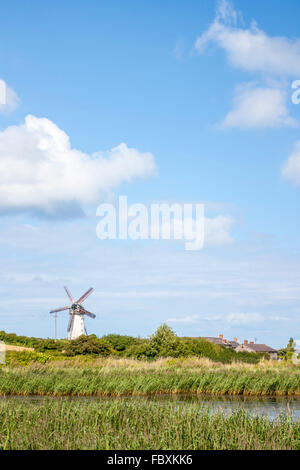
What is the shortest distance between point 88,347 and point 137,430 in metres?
32.7

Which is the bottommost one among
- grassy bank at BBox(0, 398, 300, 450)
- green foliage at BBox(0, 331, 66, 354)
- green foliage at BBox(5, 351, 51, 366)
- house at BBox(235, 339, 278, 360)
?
house at BBox(235, 339, 278, 360)

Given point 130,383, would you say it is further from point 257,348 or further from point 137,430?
point 257,348

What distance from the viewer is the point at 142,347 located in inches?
1825

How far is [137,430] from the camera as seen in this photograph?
11.4 metres

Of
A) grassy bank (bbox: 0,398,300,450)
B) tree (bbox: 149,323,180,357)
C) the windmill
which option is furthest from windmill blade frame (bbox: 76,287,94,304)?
grassy bank (bbox: 0,398,300,450)

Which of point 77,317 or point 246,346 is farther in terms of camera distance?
point 246,346

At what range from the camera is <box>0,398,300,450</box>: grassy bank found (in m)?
10.1

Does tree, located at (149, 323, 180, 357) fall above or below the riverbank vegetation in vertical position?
above

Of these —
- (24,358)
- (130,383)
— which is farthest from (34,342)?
(130,383)

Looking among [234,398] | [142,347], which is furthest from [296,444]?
[142,347]

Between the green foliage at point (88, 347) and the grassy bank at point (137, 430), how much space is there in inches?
1181

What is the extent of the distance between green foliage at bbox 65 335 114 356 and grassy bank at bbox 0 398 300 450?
30.0 meters

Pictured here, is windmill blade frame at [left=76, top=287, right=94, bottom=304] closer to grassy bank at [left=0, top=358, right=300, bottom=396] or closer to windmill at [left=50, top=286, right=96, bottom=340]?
windmill at [left=50, top=286, right=96, bottom=340]
